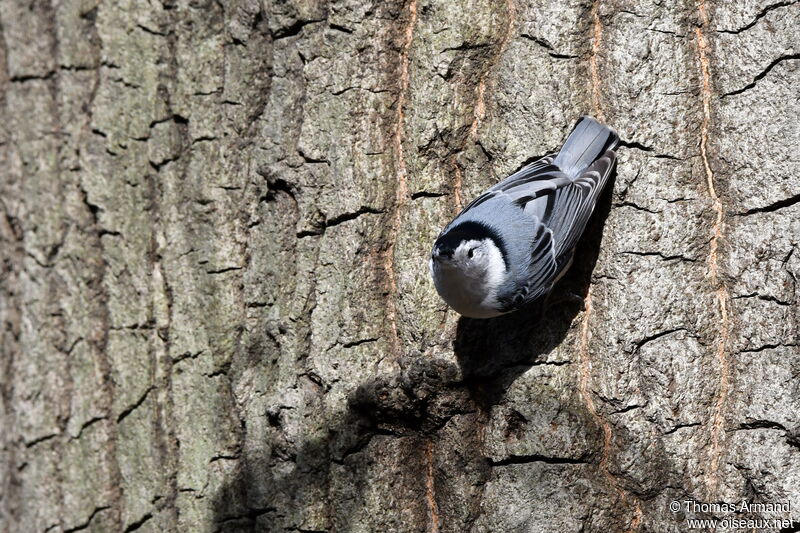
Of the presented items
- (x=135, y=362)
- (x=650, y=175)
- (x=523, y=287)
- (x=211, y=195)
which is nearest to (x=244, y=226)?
(x=211, y=195)

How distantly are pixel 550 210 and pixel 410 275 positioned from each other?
416 mm

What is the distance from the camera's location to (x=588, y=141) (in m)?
2.06

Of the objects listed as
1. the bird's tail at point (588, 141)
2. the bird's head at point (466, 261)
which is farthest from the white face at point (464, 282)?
the bird's tail at point (588, 141)

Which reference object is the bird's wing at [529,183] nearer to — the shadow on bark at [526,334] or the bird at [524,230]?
the bird at [524,230]

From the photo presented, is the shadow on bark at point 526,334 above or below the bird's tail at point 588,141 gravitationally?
below

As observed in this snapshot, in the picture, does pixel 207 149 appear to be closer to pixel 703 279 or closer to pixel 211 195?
pixel 211 195

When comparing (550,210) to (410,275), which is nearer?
(410,275)

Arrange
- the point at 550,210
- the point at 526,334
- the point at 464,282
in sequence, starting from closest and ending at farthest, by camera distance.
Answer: the point at 464,282 → the point at 526,334 → the point at 550,210

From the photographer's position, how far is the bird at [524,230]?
6.68ft

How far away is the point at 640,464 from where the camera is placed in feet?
6.35

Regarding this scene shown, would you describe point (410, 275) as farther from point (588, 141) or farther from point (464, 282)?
point (588, 141)

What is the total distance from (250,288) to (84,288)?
0.68 meters

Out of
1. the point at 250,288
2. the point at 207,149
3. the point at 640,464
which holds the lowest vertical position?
the point at 640,464

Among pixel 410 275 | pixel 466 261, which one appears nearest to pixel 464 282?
pixel 466 261
